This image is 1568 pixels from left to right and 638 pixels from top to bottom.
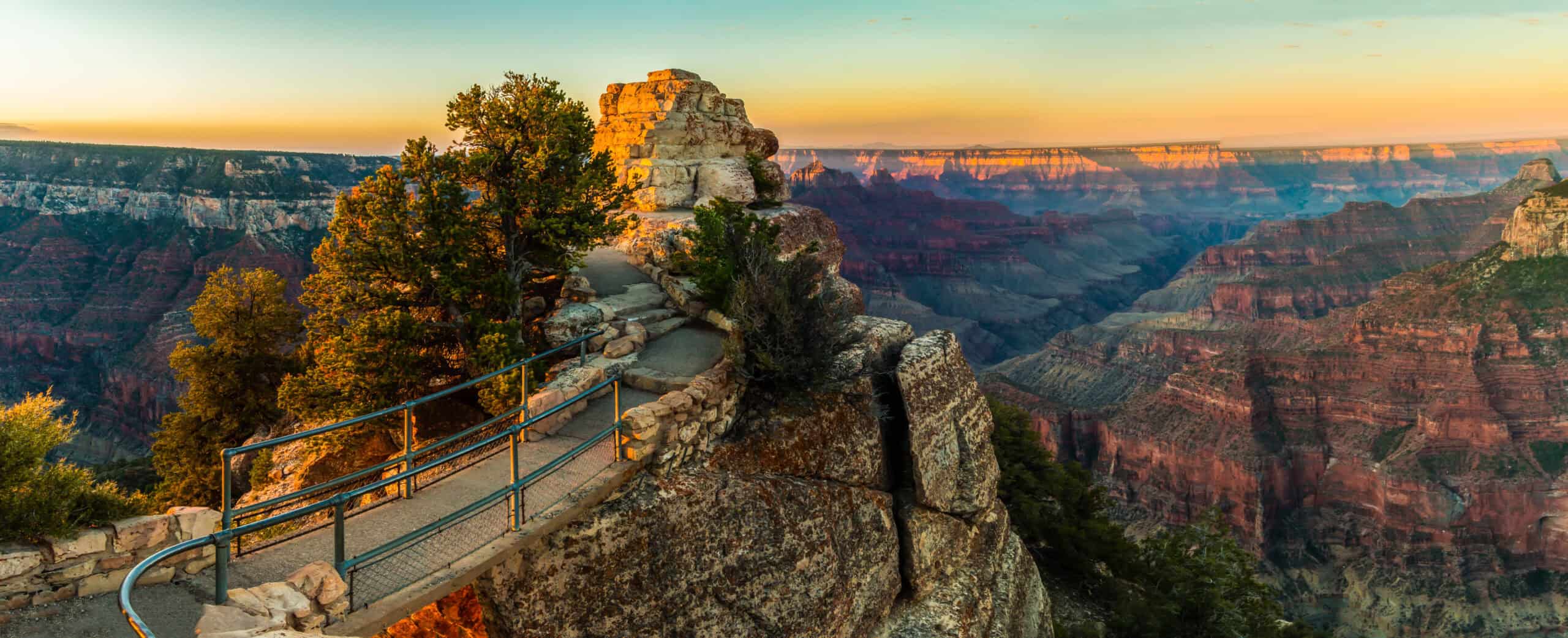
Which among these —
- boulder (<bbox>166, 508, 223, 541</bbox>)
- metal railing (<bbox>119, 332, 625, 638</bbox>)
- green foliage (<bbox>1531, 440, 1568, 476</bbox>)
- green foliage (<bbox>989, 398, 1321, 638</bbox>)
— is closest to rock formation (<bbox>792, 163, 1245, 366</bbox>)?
green foliage (<bbox>1531, 440, 1568, 476</bbox>)

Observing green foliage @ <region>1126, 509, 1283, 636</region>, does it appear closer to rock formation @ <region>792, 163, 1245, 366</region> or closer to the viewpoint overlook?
the viewpoint overlook

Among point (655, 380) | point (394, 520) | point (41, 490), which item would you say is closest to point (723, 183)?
point (655, 380)

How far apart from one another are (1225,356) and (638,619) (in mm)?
70979

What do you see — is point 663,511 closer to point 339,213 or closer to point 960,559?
point 960,559

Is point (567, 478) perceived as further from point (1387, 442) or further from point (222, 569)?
point (1387, 442)

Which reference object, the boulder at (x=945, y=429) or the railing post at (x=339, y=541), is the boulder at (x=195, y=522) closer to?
the railing post at (x=339, y=541)

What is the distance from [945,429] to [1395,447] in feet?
195

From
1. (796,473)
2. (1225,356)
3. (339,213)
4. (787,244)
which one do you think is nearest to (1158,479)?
(1225,356)

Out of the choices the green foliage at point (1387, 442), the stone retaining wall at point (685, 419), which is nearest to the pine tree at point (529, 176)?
the stone retaining wall at point (685, 419)

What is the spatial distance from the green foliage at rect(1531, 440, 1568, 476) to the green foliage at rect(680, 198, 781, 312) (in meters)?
64.4

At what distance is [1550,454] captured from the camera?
173 feet

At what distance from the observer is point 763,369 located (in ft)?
41.7

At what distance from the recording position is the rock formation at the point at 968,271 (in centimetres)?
14088

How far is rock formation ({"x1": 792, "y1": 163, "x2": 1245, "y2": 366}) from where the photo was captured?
141m
